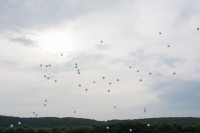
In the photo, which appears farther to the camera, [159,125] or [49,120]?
[49,120]

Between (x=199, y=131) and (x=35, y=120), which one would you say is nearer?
(x=199, y=131)

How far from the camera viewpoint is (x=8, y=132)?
3595 inches

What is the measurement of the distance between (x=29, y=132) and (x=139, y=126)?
33.3 m

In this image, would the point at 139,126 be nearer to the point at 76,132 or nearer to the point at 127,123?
the point at 127,123

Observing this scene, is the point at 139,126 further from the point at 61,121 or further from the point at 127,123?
the point at 61,121

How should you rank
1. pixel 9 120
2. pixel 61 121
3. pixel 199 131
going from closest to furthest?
1. pixel 199 131
2. pixel 9 120
3. pixel 61 121

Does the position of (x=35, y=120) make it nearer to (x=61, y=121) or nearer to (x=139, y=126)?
(x=61, y=121)

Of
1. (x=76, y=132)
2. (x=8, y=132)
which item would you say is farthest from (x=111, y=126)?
(x=8, y=132)

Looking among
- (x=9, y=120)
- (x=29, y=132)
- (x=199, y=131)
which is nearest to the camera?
(x=199, y=131)

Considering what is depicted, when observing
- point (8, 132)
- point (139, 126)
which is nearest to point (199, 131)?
point (139, 126)

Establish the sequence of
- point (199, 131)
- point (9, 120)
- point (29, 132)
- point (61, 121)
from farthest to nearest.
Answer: point (61, 121)
point (9, 120)
point (29, 132)
point (199, 131)

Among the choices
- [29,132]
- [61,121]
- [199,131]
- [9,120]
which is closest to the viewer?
[199,131]

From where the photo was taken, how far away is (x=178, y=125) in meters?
90.9

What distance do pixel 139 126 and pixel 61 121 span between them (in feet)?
249
